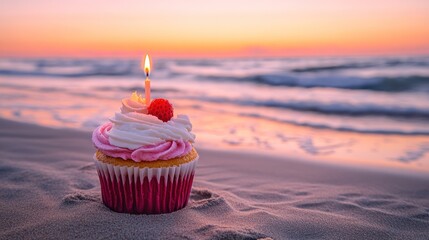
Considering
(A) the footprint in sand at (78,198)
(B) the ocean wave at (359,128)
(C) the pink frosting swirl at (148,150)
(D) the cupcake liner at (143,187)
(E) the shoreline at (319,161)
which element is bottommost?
(E) the shoreline at (319,161)

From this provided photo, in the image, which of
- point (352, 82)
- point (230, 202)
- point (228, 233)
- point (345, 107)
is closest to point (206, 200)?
point (230, 202)

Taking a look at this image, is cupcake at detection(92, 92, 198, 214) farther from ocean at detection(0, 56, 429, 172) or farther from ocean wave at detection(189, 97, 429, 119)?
ocean wave at detection(189, 97, 429, 119)

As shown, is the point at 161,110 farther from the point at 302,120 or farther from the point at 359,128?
the point at 302,120

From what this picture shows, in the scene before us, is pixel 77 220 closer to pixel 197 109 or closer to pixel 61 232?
pixel 61 232

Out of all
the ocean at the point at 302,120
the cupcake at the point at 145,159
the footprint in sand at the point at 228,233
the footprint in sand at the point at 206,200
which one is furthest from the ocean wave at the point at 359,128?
the footprint in sand at the point at 228,233

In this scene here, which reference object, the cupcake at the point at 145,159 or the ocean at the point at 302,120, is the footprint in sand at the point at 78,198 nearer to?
the cupcake at the point at 145,159
